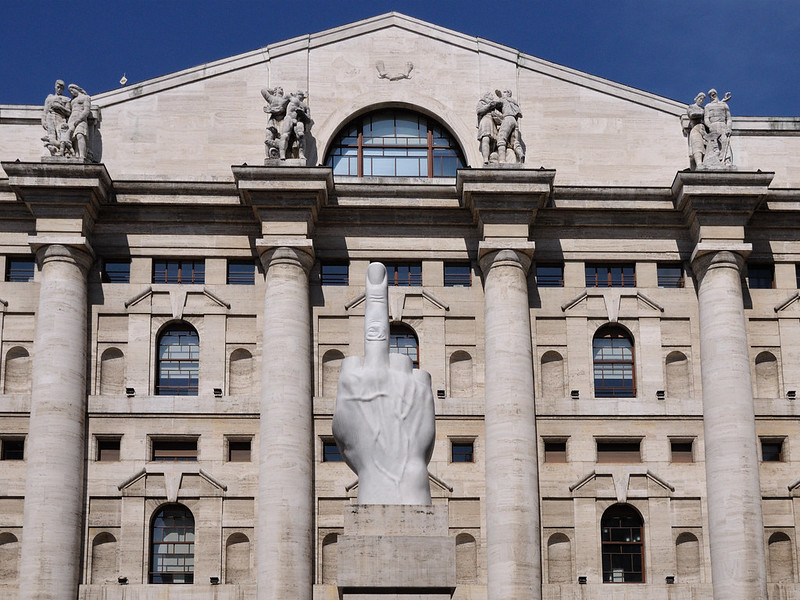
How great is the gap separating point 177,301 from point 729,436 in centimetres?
1700

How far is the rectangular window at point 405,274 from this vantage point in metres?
51.6

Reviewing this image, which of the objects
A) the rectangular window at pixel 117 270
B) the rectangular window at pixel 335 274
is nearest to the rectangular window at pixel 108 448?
the rectangular window at pixel 117 270

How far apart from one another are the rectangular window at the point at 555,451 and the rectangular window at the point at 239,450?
8932 mm

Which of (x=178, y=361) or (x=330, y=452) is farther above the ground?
(x=178, y=361)

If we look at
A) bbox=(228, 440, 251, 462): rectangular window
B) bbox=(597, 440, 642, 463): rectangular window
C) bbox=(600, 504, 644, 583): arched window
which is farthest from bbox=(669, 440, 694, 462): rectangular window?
bbox=(228, 440, 251, 462): rectangular window

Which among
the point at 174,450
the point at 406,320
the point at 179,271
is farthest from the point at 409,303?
the point at 174,450

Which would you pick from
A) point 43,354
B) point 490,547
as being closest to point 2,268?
point 43,354

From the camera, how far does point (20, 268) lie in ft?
168

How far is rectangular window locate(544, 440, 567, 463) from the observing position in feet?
163

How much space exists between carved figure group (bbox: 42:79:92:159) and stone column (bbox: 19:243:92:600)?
3100 mm

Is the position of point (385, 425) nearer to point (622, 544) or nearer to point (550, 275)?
point (622, 544)

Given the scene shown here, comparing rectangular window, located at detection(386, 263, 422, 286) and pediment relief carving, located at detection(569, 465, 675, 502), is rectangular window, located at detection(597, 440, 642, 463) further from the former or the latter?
rectangular window, located at detection(386, 263, 422, 286)

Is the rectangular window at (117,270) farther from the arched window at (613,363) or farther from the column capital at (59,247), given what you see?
the arched window at (613,363)

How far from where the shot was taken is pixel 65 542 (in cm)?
4700
